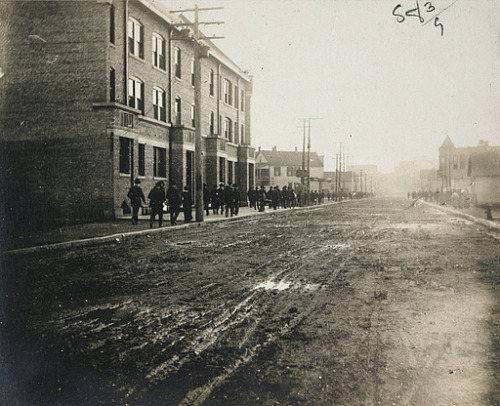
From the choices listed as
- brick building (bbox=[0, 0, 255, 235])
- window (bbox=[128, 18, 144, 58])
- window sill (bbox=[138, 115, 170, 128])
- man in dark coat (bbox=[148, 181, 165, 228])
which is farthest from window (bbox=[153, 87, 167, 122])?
man in dark coat (bbox=[148, 181, 165, 228])

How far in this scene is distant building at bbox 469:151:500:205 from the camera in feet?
192

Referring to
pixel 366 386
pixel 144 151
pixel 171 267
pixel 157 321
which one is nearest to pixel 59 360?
pixel 157 321

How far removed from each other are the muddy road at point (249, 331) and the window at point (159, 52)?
21.1 metres

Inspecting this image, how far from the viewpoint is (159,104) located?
1173 inches

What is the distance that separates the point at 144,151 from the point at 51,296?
20798 millimetres

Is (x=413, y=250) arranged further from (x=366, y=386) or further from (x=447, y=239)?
(x=366, y=386)

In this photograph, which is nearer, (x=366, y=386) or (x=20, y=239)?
(x=366, y=386)

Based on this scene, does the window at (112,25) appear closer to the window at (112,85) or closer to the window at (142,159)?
the window at (112,85)

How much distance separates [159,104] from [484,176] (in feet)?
153

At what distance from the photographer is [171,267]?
9625mm

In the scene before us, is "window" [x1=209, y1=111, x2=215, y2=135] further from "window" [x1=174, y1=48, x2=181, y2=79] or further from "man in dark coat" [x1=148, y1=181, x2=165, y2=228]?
"man in dark coat" [x1=148, y1=181, x2=165, y2=228]

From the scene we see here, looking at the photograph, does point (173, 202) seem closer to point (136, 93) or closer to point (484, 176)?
point (136, 93)

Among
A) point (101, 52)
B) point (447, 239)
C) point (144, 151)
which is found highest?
point (101, 52)

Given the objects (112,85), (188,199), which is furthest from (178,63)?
(188,199)
